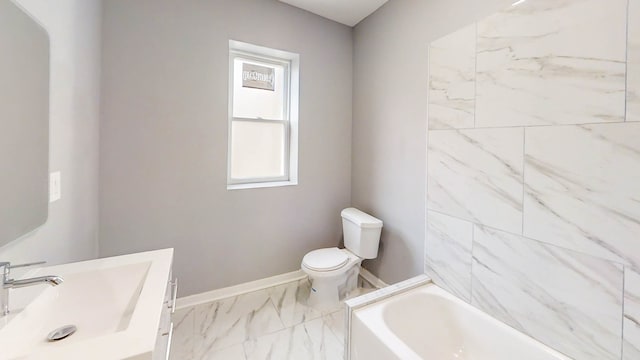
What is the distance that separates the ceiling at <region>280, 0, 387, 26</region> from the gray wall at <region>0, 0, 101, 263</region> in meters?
1.55

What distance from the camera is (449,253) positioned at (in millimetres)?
1643

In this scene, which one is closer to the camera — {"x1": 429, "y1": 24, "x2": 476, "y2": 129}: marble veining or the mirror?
the mirror

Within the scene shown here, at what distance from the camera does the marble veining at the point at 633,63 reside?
0.96 metres

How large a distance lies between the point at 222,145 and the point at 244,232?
0.78 metres

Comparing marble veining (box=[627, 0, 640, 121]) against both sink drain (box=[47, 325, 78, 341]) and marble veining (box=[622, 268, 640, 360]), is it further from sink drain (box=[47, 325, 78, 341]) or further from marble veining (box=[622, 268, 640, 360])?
sink drain (box=[47, 325, 78, 341])

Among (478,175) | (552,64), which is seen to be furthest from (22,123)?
(552,64)

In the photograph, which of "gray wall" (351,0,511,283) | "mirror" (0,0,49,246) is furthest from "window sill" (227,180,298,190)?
"mirror" (0,0,49,246)

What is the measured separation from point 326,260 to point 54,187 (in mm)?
1714

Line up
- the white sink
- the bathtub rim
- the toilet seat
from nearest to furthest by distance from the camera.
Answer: the white sink
the bathtub rim
the toilet seat

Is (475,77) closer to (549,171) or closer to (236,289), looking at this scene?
(549,171)

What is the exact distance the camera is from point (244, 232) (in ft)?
7.40

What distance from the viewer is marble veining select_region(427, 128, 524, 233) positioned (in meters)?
1.32

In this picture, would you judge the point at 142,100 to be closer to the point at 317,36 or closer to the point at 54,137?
the point at 54,137

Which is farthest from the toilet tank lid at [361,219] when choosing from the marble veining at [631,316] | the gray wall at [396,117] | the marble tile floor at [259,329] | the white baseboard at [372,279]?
the marble veining at [631,316]
